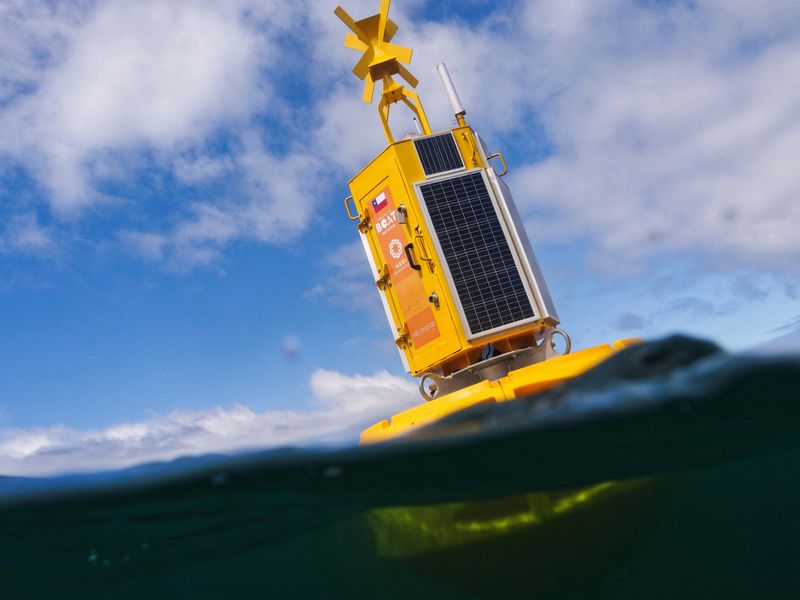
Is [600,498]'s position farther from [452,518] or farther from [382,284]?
[382,284]

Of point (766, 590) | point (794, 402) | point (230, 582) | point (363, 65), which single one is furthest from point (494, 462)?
point (363, 65)

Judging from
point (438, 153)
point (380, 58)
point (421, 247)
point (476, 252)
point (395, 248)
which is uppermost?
point (380, 58)

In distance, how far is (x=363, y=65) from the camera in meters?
12.0

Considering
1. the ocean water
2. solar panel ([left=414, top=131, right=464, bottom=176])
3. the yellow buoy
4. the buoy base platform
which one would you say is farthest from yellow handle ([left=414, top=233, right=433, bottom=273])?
the ocean water

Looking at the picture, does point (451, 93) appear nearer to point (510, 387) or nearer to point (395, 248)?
point (395, 248)

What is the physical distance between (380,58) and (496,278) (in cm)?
569

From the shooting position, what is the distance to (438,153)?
10617mm

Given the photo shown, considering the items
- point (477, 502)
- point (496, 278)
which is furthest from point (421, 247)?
point (477, 502)

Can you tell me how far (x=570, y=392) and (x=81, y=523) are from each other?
649 cm

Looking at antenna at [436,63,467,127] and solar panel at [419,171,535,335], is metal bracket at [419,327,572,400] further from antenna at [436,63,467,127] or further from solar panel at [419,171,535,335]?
antenna at [436,63,467,127]

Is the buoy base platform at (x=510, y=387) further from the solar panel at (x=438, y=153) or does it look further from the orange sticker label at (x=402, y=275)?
the solar panel at (x=438, y=153)

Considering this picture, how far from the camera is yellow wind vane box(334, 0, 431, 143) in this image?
11.8m

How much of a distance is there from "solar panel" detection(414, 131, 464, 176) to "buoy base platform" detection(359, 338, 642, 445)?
14.8ft

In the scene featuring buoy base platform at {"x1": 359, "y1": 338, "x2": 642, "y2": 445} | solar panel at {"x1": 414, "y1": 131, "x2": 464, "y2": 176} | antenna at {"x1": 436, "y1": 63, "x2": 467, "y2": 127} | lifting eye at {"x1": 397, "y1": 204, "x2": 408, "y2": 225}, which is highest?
antenna at {"x1": 436, "y1": 63, "x2": 467, "y2": 127}
